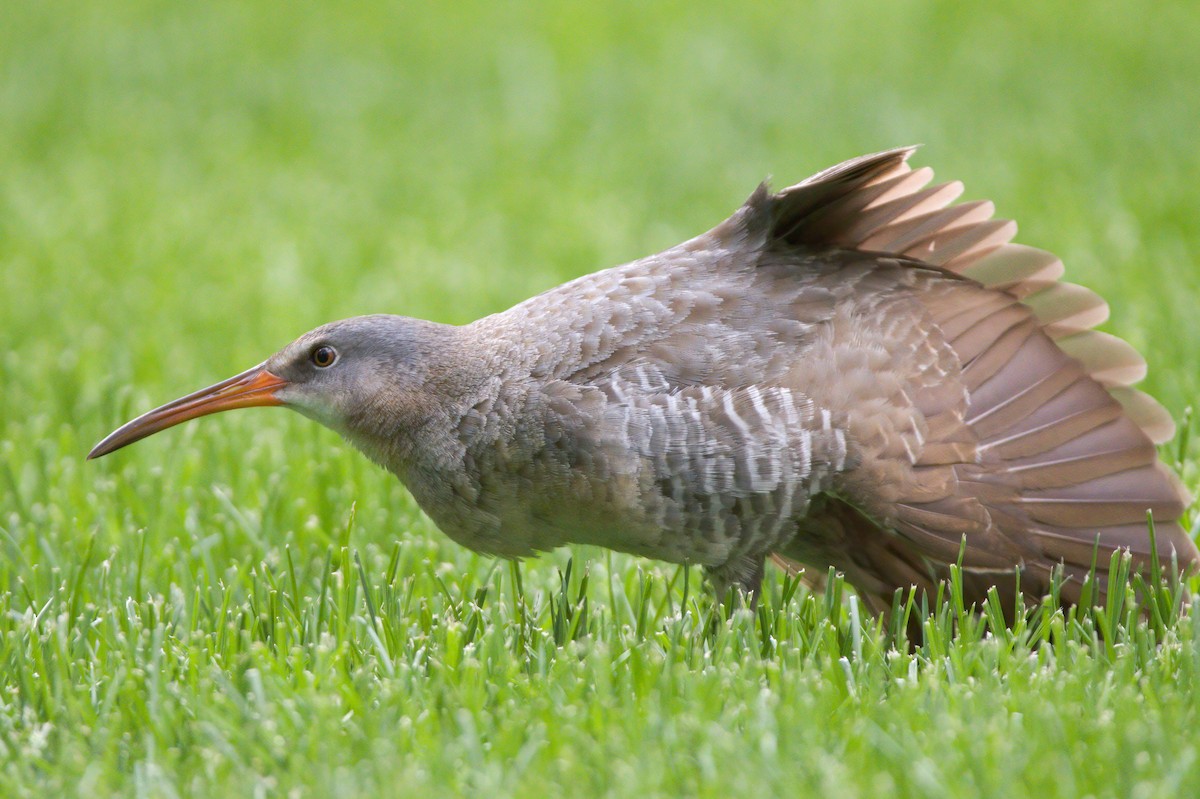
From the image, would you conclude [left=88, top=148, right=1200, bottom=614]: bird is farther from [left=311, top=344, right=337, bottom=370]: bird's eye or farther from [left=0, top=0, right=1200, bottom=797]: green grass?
[left=0, top=0, right=1200, bottom=797]: green grass

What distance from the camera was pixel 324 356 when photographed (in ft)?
12.0

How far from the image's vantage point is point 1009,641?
10.4ft

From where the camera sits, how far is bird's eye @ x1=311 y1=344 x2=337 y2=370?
3.65m

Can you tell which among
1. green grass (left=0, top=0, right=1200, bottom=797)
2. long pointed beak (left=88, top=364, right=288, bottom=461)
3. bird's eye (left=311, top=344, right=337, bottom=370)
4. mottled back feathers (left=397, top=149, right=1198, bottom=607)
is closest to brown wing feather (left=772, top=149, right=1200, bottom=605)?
mottled back feathers (left=397, top=149, right=1198, bottom=607)

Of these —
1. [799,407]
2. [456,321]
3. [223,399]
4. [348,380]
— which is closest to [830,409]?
[799,407]

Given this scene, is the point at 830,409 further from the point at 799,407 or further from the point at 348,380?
the point at 348,380

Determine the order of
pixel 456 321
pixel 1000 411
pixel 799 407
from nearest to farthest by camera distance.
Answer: pixel 799 407, pixel 1000 411, pixel 456 321

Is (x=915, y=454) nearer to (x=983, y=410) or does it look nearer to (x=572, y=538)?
(x=983, y=410)

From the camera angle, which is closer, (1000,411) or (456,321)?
(1000,411)

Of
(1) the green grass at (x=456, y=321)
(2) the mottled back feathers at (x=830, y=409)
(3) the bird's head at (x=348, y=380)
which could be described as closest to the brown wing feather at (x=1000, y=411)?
(2) the mottled back feathers at (x=830, y=409)

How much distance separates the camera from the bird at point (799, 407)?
10.8ft

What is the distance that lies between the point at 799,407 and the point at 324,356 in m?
1.24

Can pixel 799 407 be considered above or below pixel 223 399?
below

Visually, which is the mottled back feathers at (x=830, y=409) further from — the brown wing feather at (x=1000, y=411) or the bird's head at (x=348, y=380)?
the bird's head at (x=348, y=380)
